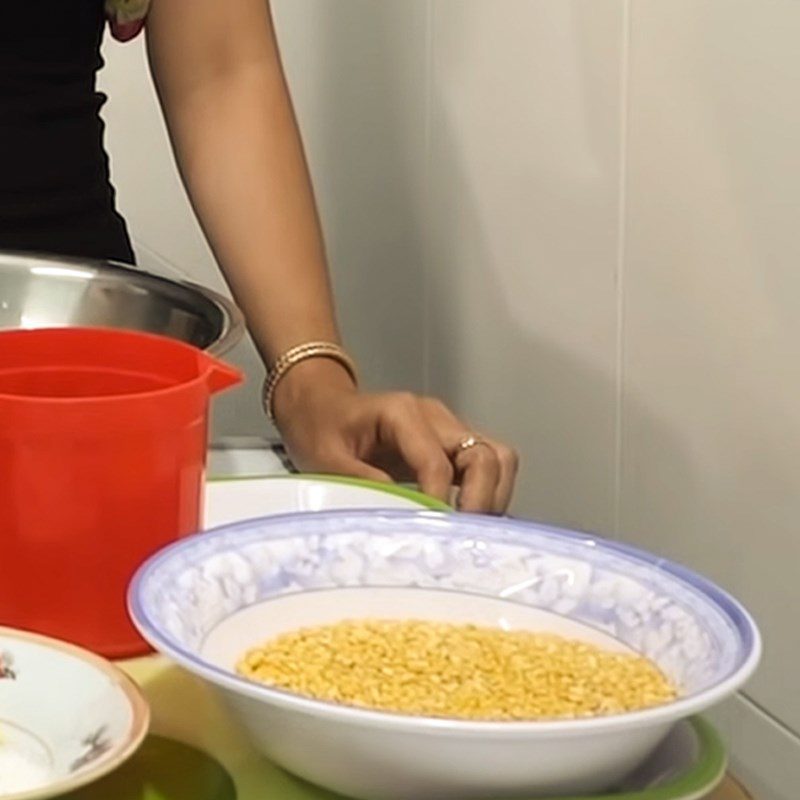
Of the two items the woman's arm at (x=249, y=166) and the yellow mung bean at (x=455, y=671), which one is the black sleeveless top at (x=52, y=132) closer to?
the woman's arm at (x=249, y=166)

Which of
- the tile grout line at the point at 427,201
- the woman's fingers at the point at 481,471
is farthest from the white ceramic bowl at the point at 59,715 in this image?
the tile grout line at the point at 427,201

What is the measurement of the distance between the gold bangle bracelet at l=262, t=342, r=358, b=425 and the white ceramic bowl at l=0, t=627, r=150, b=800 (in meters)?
0.40

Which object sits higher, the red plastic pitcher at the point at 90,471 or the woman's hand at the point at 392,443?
the red plastic pitcher at the point at 90,471

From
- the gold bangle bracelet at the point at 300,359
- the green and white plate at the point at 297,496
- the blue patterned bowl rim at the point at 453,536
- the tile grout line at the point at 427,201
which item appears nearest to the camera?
the blue patterned bowl rim at the point at 453,536

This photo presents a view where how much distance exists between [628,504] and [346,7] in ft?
1.95

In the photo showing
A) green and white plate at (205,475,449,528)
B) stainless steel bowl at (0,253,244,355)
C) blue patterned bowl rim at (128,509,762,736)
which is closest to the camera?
blue patterned bowl rim at (128,509,762,736)

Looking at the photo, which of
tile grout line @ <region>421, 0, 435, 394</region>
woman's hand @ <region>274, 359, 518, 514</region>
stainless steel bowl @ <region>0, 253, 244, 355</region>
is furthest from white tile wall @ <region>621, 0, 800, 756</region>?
tile grout line @ <region>421, 0, 435, 394</region>

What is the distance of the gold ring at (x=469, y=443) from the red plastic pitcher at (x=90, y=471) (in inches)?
7.9

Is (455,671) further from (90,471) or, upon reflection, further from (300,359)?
(300,359)

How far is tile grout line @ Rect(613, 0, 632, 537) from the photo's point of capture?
2.76 feet

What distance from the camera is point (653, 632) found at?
0.44 metres

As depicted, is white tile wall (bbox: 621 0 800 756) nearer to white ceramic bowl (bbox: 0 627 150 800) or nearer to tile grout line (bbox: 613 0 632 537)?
tile grout line (bbox: 613 0 632 537)

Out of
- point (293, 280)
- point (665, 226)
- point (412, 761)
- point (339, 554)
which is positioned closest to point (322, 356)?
point (293, 280)

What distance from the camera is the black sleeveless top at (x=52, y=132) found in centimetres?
82
